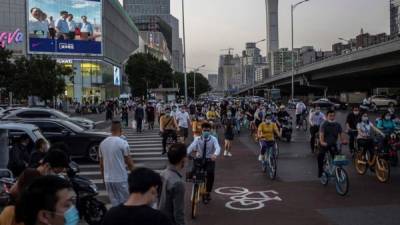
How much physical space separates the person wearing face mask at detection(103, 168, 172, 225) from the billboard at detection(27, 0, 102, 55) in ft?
248

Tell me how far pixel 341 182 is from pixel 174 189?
637cm

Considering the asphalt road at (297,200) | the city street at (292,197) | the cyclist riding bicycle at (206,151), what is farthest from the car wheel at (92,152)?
the cyclist riding bicycle at (206,151)

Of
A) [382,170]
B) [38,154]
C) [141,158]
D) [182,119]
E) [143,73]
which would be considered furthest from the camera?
[143,73]

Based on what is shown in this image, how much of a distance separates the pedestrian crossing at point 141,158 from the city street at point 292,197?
29 millimetres

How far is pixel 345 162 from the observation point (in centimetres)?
1102

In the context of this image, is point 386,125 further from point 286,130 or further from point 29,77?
point 29,77

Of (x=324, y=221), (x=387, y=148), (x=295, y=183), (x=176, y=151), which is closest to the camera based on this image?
(x=176, y=151)

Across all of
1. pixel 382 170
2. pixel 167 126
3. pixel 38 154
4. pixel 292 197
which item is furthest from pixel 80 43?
pixel 38 154

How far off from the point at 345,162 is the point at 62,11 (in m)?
71.1

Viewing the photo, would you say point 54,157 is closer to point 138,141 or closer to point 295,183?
point 295,183

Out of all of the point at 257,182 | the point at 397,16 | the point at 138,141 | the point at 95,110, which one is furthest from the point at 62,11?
the point at 257,182

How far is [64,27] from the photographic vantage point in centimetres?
7694

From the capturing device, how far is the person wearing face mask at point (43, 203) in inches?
114

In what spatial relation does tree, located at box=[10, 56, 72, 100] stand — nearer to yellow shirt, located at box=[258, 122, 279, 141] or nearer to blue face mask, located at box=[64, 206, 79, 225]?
yellow shirt, located at box=[258, 122, 279, 141]
